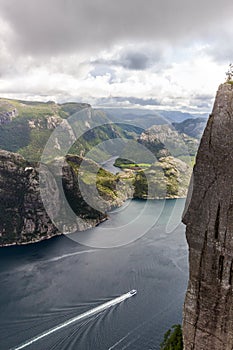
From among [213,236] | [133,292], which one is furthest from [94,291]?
[213,236]

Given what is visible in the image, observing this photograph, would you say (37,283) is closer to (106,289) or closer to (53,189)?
(106,289)

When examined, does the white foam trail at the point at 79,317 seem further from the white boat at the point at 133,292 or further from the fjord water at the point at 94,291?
the fjord water at the point at 94,291

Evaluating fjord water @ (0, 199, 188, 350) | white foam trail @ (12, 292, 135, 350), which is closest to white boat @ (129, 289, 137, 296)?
white foam trail @ (12, 292, 135, 350)

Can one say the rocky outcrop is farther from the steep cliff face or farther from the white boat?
the steep cliff face

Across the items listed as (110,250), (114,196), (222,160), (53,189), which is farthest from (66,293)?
(114,196)

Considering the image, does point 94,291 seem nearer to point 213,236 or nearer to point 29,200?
point 213,236

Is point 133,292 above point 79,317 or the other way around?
above

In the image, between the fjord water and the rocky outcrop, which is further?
the rocky outcrop
